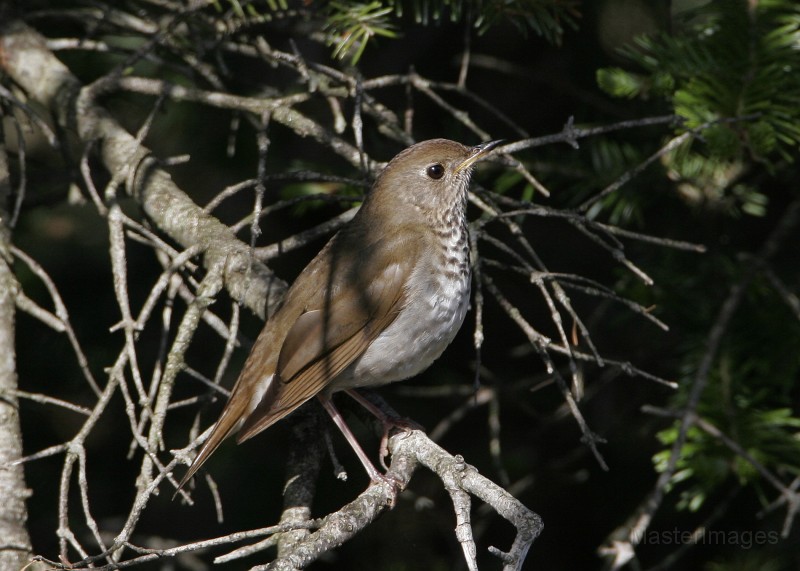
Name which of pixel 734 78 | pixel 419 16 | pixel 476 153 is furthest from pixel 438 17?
pixel 734 78

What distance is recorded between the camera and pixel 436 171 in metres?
3.46

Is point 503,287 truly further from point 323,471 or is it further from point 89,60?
point 89,60

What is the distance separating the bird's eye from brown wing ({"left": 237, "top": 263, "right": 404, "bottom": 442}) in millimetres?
426

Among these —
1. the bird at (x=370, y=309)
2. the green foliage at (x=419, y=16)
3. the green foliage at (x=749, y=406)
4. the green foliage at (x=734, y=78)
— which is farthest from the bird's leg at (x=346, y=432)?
the green foliage at (x=734, y=78)

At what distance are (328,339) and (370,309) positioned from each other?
0.19m

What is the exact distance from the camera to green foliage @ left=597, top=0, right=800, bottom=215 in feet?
9.18

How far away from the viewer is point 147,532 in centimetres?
475

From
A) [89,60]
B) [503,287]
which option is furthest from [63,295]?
[503,287]

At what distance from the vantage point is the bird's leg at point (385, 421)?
303cm

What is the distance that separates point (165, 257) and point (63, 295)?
53.1 inches

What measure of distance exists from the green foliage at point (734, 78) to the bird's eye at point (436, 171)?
74 centimetres

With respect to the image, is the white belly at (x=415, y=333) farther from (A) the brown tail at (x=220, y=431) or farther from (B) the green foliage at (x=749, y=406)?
(B) the green foliage at (x=749, y=406)

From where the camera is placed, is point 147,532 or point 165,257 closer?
point 165,257

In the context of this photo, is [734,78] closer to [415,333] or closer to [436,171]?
[436,171]
